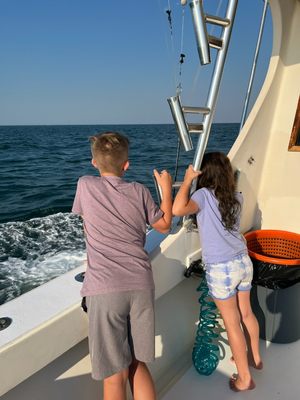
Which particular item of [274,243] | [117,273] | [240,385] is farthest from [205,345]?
[117,273]

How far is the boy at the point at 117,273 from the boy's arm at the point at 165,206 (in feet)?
0.09

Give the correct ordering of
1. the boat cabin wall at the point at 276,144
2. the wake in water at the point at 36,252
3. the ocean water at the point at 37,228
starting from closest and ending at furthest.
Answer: the boat cabin wall at the point at 276,144
the wake in water at the point at 36,252
the ocean water at the point at 37,228

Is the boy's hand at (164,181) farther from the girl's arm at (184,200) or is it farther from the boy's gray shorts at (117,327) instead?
the boy's gray shorts at (117,327)

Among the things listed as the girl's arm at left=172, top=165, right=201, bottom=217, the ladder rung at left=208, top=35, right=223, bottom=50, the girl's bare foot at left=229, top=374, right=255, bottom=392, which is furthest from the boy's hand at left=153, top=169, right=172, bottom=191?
the girl's bare foot at left=229, top=374, right=255, bottom=392

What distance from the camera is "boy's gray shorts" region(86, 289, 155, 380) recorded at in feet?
4.54

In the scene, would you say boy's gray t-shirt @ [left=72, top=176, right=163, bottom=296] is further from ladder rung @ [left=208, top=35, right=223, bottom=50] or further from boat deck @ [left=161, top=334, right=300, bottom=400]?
boat deck @ [left=161, top=334, right=300, bottom=400]

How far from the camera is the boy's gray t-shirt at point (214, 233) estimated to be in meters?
1.86

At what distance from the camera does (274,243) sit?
2674 mm

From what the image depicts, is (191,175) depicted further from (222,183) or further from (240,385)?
(240,385)

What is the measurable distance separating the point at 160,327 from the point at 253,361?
24.3 inches

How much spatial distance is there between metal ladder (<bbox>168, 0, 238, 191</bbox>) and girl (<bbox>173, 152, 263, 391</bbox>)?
117mm

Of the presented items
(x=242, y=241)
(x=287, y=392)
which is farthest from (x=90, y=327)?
(x=287, y=392)

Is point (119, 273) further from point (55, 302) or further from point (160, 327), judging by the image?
point (160, 327)

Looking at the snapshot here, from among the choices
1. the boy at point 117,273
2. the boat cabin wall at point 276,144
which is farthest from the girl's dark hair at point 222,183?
the boat cabin wall at point 276,144
